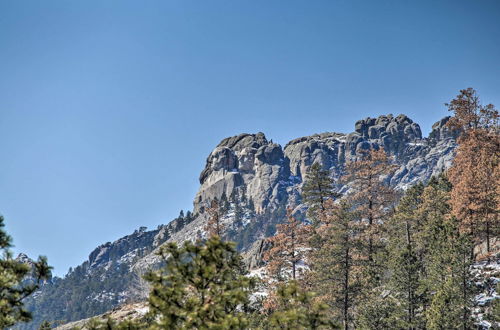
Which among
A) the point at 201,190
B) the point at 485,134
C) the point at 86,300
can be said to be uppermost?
the point at 201,190

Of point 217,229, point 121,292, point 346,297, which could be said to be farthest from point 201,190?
point 346,297

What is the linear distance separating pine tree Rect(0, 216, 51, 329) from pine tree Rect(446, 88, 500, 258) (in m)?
30.1

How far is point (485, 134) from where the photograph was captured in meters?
40.3

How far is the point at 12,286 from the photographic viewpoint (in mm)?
8352

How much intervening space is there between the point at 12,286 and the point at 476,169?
1374 inches

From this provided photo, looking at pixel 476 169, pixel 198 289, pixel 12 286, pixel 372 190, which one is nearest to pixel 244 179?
pixel 372 190

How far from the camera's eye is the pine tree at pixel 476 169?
103 ft

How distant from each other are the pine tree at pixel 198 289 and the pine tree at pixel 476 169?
28345mm

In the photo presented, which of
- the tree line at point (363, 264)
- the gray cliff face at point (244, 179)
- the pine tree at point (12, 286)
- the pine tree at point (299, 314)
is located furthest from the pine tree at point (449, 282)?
the gray cliff face at point (244, 179)

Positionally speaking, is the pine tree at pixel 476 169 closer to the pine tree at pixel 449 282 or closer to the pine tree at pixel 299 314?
the pine tree at pixel 449 282

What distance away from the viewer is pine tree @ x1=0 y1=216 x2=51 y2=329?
8.01 metres

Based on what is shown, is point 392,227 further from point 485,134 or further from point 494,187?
point 485,134

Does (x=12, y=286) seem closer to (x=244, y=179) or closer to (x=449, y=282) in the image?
(x=449, y=282)

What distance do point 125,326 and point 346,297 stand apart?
74.3 ft
